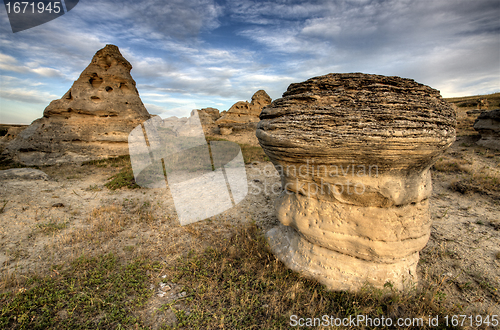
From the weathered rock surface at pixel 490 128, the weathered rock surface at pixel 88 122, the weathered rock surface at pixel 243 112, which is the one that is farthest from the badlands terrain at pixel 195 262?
the weathered rock surface at pixel 243 112

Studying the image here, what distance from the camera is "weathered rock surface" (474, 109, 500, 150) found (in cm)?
A: 1002

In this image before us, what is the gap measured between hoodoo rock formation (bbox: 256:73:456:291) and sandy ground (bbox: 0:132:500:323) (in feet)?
3.40

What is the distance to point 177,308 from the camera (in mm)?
2922

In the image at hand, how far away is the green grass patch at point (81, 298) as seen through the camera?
8.52 ft

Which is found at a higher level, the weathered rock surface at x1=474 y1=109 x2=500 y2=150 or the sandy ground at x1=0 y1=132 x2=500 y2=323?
the weathered rock surface at x1=474 y1=109 x2=500 y2=150

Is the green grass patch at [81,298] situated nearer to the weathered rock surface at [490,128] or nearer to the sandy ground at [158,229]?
the sandy ground at [158,229]

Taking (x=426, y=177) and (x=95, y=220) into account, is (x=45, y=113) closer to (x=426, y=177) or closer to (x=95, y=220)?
(x=95, y=220)

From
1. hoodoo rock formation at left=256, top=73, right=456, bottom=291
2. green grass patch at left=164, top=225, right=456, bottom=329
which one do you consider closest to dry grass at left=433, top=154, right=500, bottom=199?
hoodoo rock formation at left=256, top=73, right=456, bottom=291

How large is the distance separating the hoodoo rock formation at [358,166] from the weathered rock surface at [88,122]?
12306mm

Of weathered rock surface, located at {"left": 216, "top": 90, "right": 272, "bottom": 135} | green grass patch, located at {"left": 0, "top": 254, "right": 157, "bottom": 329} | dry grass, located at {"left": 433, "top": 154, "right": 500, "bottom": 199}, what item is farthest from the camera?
weathered rock surface, located at {"left": 216, "top": 90, "right": 272, "bottom": 135}

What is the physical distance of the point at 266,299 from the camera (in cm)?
307

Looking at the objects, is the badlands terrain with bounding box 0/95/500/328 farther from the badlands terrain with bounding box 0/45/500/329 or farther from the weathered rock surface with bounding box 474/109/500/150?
the weathered rock surface with bounding box 474/109/500/150

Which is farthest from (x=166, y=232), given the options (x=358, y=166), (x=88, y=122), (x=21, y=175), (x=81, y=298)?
(x=88, y=122)

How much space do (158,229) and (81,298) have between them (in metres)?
2.26
